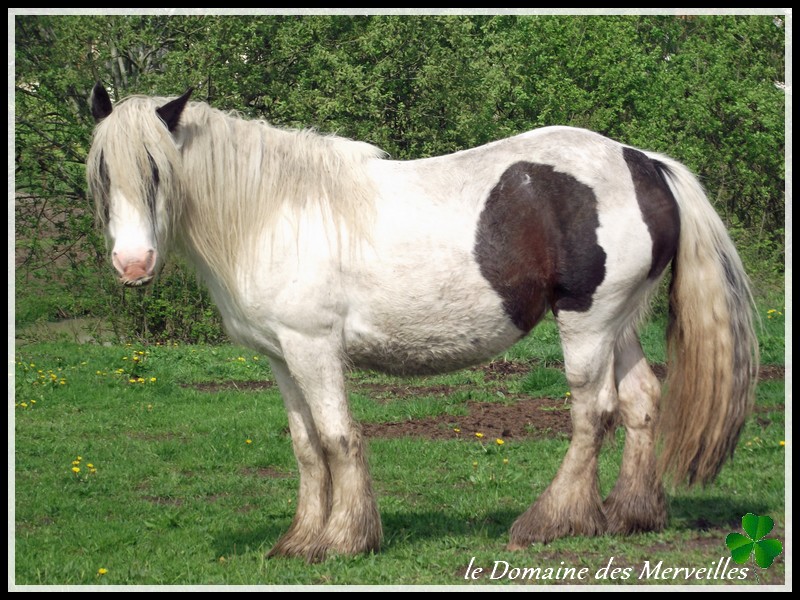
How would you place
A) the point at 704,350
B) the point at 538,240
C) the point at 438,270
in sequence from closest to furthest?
the point at 438,270, the point at 538,240, the point at 704,350

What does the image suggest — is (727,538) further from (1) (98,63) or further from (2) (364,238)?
(1) (98,63)

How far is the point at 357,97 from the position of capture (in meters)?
14.3

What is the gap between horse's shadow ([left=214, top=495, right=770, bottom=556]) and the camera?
5.73 meters

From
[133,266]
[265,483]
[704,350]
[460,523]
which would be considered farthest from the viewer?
[265,483]

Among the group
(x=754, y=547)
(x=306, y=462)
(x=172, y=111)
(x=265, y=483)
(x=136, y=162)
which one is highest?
(x=172, y=111)

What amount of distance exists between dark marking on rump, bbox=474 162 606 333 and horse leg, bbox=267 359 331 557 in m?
1.27

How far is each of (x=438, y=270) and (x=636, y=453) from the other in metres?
1.65

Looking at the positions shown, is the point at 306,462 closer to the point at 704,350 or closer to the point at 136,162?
the point at 136,162

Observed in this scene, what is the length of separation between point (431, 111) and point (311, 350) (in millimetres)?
10197

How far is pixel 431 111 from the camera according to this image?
14.8 meters

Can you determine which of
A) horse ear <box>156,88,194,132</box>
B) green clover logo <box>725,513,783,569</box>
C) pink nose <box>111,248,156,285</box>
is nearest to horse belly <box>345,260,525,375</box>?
pink nose <box>111,248,156,285</box>

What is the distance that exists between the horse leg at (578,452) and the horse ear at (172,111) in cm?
231

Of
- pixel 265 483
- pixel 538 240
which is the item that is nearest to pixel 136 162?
pixel 538 240

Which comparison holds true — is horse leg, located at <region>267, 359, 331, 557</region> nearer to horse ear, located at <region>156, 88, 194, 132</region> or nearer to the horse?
the horse
